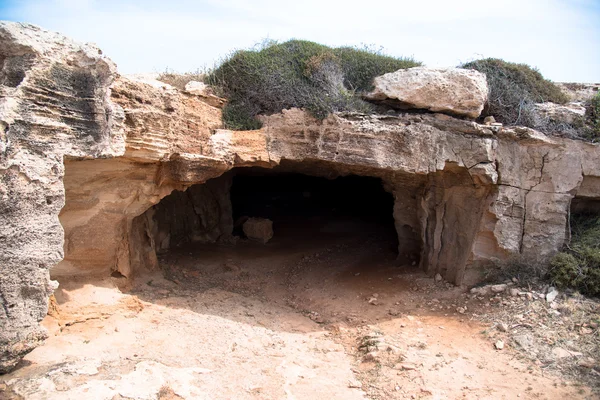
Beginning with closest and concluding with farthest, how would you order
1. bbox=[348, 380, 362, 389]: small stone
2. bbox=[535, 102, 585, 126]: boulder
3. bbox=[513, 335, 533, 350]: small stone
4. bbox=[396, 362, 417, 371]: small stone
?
bbox=[348, 380, 362, 389]: small stone
bbox=[396, 362, 417, 371]: small stone
bbox=[513, 335, 533, 350]: small stone
bbox=[535, 102, 585, 126]: boulder

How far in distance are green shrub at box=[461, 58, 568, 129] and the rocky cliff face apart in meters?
0.62

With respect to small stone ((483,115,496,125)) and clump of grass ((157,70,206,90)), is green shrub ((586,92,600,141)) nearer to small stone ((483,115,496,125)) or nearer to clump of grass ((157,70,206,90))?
small stone ((483,115,496,125))

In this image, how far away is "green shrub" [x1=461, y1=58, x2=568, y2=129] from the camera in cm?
775

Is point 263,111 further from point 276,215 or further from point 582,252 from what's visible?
point 276,215

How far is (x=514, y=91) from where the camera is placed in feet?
26.2

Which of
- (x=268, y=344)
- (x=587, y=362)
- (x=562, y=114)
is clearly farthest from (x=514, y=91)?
(x=268, y=344)

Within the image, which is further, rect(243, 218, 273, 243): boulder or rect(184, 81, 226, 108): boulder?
rect(243, 218, 273, 243): boulder

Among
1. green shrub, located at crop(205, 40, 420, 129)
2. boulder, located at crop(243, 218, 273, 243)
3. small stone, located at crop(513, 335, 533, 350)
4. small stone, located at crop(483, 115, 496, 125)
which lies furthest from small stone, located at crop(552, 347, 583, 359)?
boulder, located at crop(243, 218, 273, 243)

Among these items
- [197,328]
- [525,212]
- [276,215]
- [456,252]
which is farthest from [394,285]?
[276,215]

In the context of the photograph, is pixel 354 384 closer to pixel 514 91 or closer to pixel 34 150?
pixel 34 150

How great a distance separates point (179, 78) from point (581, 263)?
684 centimetres

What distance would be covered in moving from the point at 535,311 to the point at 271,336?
12.2ft

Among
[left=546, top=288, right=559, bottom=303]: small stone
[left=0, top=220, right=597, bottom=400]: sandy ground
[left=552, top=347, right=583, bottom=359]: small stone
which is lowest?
[left=0, top=220, right=597, bottom=400]: sandy ground

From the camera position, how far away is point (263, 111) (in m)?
7.38
